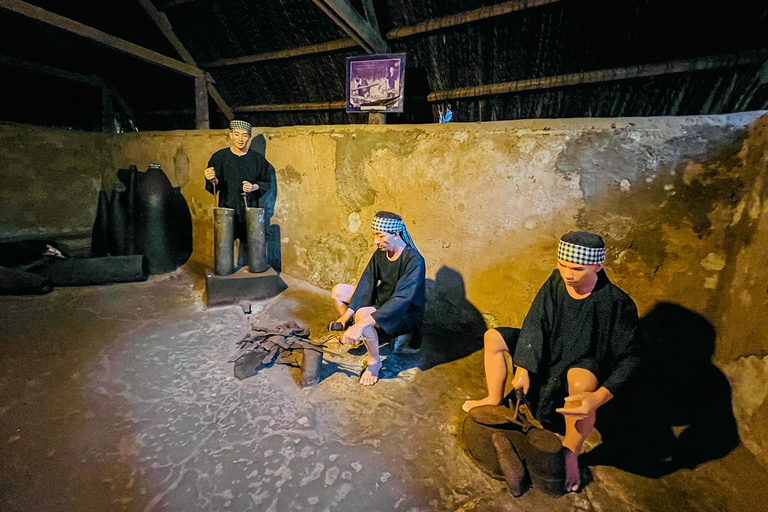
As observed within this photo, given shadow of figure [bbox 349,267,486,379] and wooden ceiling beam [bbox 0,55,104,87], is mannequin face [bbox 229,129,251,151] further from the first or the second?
wooden ceiling beam [bbox 0,55,104,87]

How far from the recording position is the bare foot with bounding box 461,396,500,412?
2186 millimetres

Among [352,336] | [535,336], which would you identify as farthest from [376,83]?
[535,336]

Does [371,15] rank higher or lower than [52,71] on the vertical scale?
lower

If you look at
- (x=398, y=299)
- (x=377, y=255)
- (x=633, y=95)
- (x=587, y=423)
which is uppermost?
(x=633, y=95)

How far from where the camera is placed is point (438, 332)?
351cm

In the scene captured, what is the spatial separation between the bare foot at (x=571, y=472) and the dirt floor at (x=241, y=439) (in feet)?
A: 0.16

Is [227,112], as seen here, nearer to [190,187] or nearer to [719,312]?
[190,187]

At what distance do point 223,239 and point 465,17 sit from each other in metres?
3.80

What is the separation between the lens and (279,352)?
286 cm

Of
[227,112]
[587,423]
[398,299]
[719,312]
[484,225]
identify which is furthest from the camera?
[227,112]

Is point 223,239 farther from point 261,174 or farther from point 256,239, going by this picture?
point 261,174

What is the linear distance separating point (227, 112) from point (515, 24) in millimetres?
5829

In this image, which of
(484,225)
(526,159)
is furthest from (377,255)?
(526,159)

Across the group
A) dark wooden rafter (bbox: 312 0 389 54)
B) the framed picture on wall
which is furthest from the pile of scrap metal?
dark wooden rafter (bbox: 312 0 389 54)
